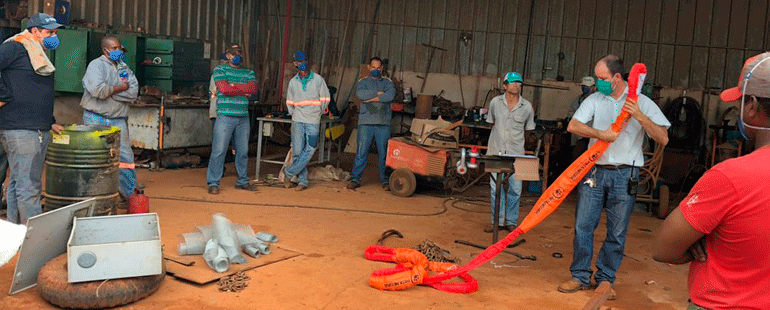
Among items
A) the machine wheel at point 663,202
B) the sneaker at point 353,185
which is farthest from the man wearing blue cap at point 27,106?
the machine wheel at point 663,202

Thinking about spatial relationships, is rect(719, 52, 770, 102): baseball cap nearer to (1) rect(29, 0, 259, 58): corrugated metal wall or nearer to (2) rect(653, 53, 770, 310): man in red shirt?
(2) rect(653, 53, 770, 310): man in red shirt

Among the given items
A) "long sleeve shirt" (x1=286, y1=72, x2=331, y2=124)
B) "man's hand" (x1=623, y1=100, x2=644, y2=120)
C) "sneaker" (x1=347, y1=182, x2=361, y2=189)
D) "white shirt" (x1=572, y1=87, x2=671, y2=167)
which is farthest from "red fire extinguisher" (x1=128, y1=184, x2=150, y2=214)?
"man's hand" (x1=623, y1=100, x2=644, y2=120)

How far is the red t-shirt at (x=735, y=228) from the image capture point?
224 centimetres

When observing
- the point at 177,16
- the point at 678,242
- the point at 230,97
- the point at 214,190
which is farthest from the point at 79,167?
the point at 177,16

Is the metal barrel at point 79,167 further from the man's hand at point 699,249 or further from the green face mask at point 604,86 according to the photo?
the man's hand at point 699,249

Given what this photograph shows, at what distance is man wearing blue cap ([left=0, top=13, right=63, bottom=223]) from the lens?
6.35 meters

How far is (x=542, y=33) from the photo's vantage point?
46.6 ft

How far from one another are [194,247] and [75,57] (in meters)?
5.53

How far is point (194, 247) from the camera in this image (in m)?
6.29

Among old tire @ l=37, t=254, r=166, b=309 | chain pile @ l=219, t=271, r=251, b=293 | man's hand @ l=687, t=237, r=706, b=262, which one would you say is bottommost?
chain pile @ l=219, t=271, r=251, b=293

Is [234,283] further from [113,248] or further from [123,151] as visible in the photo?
[123,151]

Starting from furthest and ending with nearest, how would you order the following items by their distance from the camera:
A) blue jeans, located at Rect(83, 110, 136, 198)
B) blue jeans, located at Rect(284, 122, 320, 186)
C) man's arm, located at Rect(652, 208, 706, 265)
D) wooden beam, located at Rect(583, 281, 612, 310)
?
blue jeans, located at Rect(284, 122, 320, 186) → blue jeans, located at Rect(83, 110, 136, 198) → wooden beam, located at Rect(583, 281, 612, 310) → man's arm, located at Rect(652, 208, 706, 265)

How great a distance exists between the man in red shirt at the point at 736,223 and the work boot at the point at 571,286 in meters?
3.51

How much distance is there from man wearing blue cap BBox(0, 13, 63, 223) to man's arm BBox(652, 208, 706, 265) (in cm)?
545
